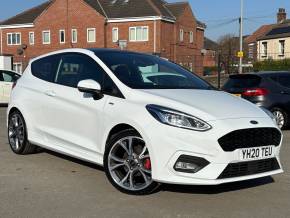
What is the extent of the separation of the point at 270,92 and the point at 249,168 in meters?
6.71

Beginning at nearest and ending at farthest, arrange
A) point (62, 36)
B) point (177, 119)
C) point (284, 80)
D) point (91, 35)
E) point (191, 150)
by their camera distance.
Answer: point (191, 150) → point (177, 119) → point (284, 80) → point (91, 35) → point (62, 36)

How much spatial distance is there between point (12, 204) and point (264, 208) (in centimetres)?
260

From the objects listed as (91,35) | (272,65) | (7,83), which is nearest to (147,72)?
(7,83)

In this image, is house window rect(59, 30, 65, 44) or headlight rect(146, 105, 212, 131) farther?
house window rect(59, 30, 65, 44)

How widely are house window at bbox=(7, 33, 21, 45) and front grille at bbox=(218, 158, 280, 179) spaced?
5416 centimetres

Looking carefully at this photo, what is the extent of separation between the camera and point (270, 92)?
463 inches

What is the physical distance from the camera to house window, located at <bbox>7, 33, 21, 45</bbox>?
187 feet

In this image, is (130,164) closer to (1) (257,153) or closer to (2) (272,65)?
(1) (257,153)

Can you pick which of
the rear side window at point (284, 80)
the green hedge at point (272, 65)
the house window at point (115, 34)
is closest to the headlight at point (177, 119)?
the rear side window at point (284, 80)

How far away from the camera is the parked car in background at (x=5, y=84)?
60.3 ft

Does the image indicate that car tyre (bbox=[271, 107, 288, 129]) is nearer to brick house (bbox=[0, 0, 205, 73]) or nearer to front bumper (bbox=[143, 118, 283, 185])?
front bumper (bbox=[143, 118, 283, 185])

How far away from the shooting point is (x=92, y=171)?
22.2 ft

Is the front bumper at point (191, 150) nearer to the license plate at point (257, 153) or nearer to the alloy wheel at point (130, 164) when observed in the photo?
the license plate at point (257, 153)

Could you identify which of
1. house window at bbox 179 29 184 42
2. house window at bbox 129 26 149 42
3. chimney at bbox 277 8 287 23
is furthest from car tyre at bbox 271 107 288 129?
chimney at bbox 277 8 287 23
